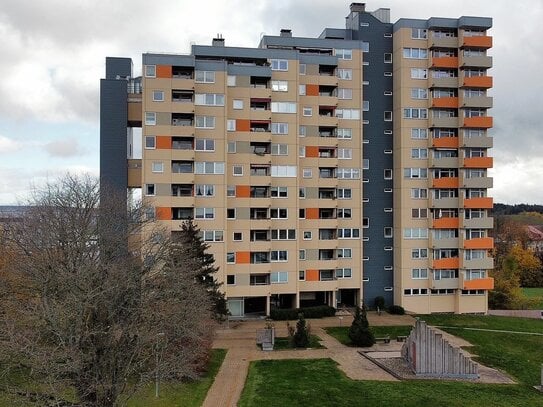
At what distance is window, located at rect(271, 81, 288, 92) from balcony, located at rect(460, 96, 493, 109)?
19.1 metres

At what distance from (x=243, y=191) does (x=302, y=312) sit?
13235 millimetres

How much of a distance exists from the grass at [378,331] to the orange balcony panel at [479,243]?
12.6 meters

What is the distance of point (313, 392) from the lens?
27.4 metres

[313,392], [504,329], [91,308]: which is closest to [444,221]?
[504,329]

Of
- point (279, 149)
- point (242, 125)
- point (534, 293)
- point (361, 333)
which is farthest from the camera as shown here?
point (534, 293)

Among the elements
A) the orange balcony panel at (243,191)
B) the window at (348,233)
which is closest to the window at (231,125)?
the orange balcony panel at (243,191)

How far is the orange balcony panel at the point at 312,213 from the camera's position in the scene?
5217cm

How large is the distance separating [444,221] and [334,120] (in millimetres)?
16016

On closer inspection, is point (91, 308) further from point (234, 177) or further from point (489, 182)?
point (489, 182)

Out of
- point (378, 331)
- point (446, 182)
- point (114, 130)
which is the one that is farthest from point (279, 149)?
point (378, 331)

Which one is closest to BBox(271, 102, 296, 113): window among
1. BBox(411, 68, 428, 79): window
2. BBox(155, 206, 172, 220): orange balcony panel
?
BBox(411, 68, 428, 79): window

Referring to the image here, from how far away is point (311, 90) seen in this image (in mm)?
52750

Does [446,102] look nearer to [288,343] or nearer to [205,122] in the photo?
[205,122]

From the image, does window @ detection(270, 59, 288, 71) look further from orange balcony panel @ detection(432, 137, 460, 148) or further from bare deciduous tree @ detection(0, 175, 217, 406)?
bare deciduous tree @ detection(0, 175, 217, 406)
